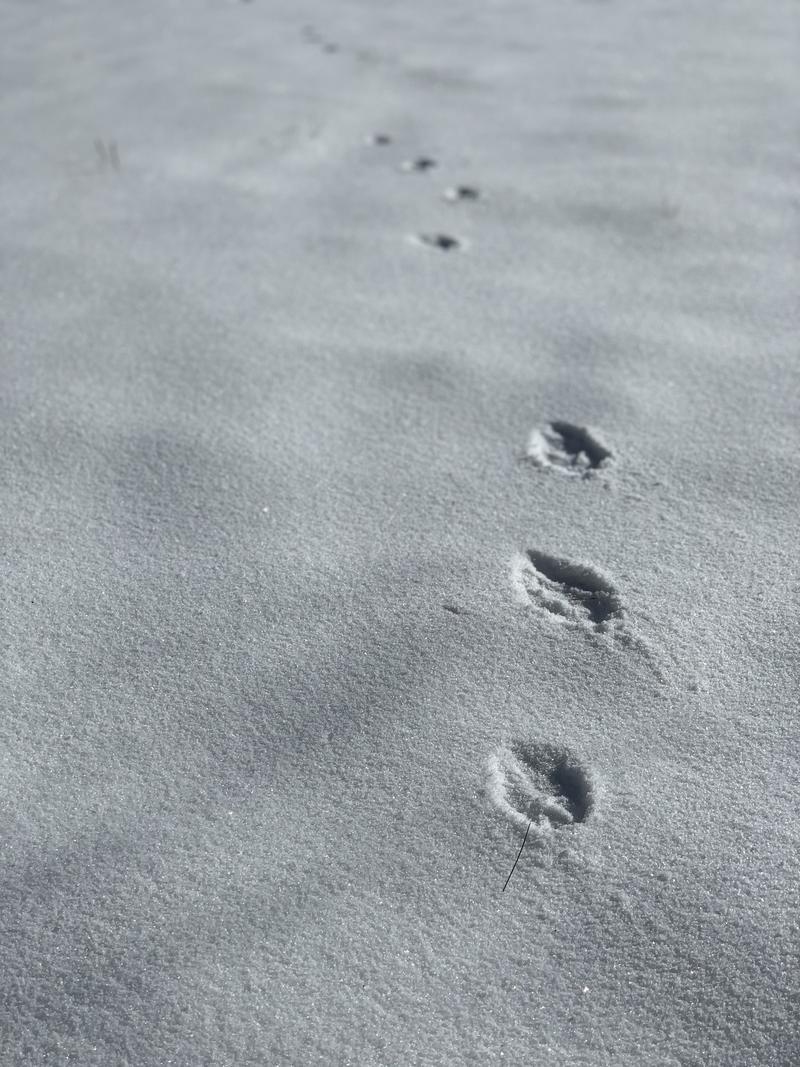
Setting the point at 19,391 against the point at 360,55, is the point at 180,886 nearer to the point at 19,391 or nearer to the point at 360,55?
the point at 19,391

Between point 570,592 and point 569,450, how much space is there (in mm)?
365

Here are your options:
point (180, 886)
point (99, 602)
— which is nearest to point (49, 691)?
point (99, 602)

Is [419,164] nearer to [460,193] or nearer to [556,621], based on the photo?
[460,193]

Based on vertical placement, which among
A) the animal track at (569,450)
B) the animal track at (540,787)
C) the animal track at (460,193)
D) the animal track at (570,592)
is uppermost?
the animal track at (460,193)

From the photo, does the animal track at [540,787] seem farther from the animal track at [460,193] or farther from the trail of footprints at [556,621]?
the animal track at [460,193]

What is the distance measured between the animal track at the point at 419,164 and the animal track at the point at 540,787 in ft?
6.59

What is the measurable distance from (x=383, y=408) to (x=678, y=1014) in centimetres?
117

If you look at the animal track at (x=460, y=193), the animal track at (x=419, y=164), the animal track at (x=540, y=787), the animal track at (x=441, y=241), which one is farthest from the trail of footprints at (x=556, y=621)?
the animal track at (x=419, y=164)

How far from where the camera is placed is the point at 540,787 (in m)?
1.28

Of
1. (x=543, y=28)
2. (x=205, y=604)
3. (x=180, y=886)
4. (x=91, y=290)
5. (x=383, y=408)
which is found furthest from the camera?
(x=543, y=28)

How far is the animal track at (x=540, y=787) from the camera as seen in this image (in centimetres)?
125

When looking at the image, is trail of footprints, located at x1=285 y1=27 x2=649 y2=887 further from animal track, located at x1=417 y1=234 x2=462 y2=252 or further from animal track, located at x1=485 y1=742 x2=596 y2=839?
animal track, located at x1=417 y1=234 x2=462 y2=252

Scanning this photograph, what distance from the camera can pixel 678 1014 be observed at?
3.50ft

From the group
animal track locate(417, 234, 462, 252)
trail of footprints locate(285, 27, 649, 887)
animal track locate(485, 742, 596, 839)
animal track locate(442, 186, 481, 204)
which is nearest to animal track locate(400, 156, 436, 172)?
animal track locate(442, 186, 481, 204)
